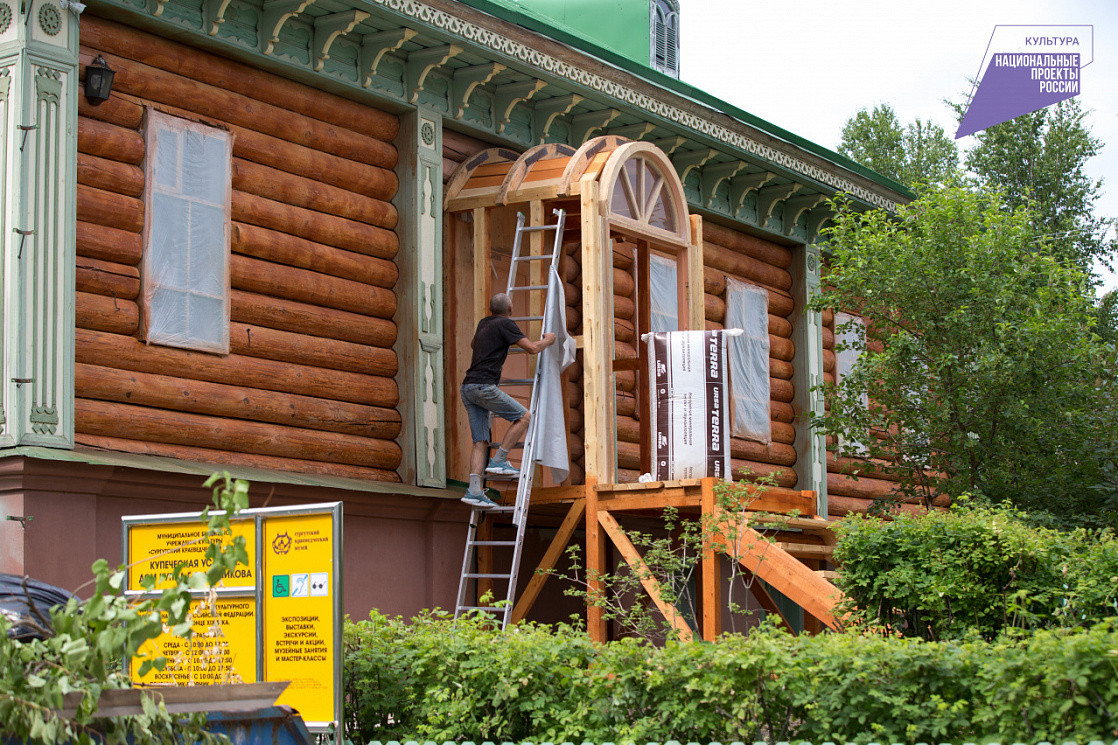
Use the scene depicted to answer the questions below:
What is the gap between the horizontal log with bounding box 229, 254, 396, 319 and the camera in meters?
10.2

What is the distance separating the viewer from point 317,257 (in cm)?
1078

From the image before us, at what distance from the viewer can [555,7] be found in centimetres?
1956

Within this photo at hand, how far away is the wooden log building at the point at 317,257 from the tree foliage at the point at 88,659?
4.36 meters

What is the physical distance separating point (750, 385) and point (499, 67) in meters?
5.55

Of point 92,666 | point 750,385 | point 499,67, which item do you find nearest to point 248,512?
point 92,666

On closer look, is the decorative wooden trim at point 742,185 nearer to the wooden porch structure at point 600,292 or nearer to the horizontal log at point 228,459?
the wooden porch structure at point 600,292

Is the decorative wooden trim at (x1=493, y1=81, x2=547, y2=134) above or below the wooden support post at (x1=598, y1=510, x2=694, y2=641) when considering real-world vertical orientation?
above

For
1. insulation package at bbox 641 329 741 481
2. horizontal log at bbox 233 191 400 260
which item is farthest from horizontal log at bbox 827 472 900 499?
horizontal log at bbox 233 191 400 260

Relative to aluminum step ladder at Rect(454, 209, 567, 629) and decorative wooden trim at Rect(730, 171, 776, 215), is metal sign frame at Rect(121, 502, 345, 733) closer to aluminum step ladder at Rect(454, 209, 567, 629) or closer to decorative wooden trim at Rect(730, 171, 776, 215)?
aluminum step ladder at Rect(454, 209, 567, 629)

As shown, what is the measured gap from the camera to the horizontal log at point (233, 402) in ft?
29.8

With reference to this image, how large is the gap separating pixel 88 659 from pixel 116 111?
6133 mm

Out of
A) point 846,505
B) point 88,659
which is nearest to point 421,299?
point 88,659

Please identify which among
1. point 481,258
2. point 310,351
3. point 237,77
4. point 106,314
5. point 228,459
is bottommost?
point 228,459

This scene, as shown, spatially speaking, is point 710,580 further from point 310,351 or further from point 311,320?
point 311,320
